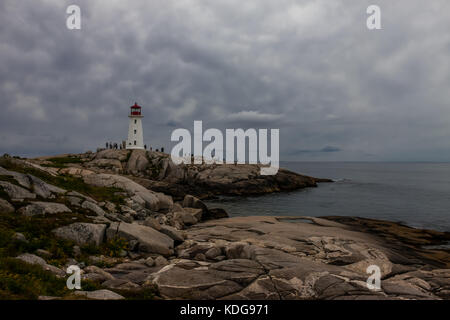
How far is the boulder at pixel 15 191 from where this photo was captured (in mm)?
15727

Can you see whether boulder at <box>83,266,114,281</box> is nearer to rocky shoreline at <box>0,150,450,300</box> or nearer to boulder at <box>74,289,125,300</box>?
rocky shoreline at <box>0,150,450,300</box>

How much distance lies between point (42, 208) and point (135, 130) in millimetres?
60424

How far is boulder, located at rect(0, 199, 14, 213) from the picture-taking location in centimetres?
1435

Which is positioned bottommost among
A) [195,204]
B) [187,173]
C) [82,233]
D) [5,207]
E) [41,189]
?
[195,204]

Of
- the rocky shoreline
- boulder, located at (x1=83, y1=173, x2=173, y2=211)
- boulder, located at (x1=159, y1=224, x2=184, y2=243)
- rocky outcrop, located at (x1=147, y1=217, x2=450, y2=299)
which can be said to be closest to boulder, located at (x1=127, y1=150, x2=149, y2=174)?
boulder, located at (x1=83, y1=173, x2=173, y2=211)

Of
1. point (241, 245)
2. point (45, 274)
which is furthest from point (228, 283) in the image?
point (45, 274)

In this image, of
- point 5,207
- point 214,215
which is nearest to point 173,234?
point 5,207

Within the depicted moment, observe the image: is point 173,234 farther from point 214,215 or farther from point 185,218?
point 214,215

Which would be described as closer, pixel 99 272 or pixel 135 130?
pixel 99 272

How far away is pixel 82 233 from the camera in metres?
14.1

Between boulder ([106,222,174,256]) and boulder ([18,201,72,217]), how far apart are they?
3908 mm

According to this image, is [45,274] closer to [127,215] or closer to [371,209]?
[127,215]

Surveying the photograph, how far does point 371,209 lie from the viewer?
4319 cm
